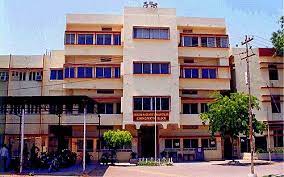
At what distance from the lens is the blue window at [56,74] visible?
133ft

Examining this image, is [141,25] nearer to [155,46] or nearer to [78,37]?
[155,46]

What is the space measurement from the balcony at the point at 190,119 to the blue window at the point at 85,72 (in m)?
10.8

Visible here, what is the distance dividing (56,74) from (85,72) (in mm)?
3408

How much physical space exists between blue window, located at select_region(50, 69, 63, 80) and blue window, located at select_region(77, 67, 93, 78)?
7.68ft

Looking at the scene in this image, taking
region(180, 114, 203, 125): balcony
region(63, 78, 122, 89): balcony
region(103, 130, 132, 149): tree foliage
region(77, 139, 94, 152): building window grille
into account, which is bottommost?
region(77, 139, 94, 152): building window grille


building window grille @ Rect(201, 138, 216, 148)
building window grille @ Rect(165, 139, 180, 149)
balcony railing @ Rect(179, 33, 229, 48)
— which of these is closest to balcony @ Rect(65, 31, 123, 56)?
balcony railing @ Rect(179, 33, 229, 48)

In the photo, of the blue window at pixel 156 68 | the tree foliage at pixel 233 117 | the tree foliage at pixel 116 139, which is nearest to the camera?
the tree foliage at pixel 233 117

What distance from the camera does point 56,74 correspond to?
40562 millimetres

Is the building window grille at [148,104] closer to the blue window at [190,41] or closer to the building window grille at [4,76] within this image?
the blue window at [190,41]

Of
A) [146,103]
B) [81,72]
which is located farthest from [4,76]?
[146,103]

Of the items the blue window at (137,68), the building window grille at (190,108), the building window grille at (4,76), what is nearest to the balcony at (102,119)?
the blue window at (137,68)

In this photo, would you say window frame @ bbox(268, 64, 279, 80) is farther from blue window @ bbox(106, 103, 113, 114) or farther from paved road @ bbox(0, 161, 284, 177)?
blue window @ bbox(106, 103, 113, 114)

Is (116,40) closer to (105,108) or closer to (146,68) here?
(146,68)

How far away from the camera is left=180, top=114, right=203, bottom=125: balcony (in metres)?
40.0
